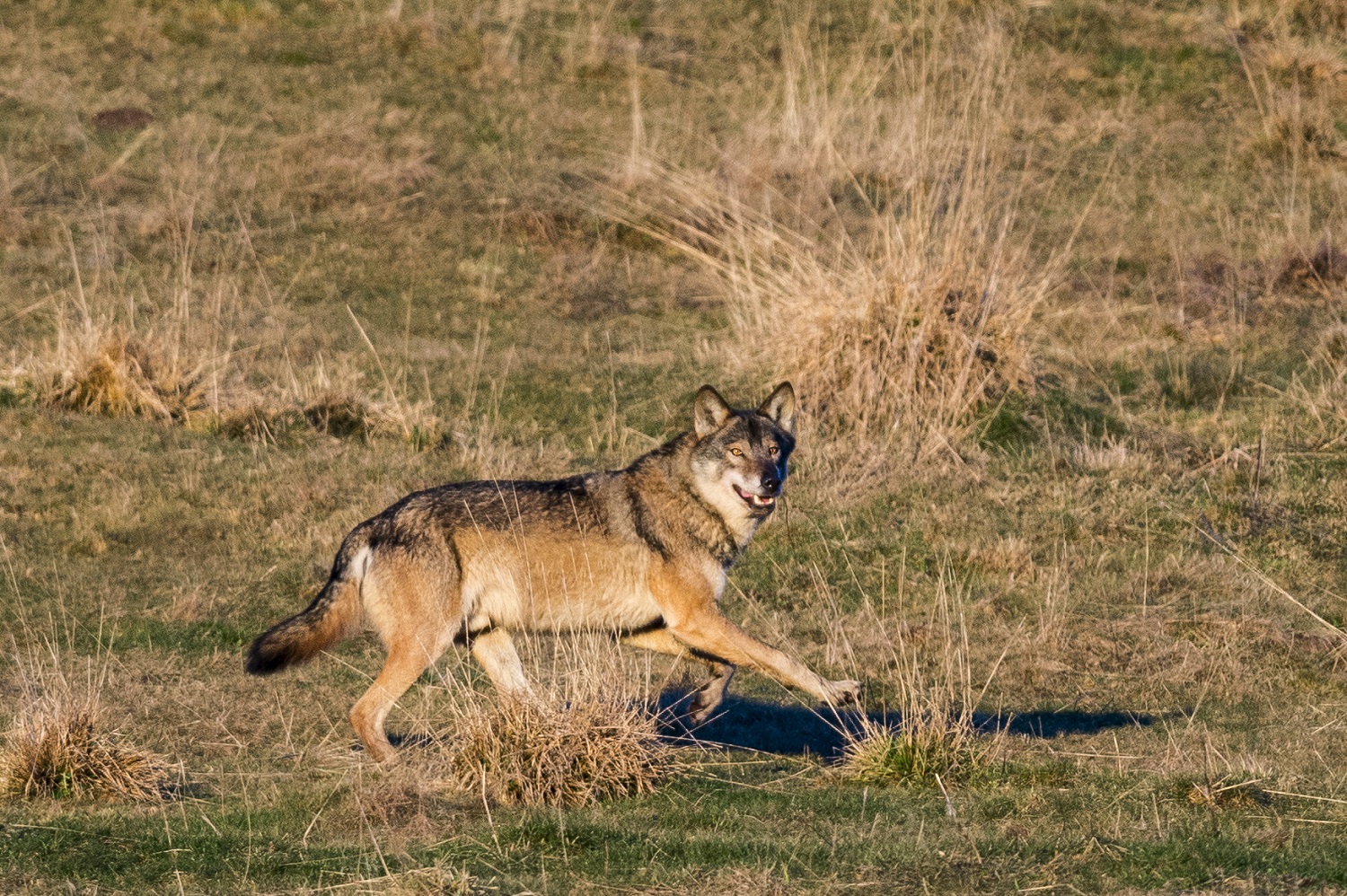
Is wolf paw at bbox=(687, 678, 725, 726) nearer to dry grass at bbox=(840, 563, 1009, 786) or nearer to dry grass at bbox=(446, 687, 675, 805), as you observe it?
dry grass at bbox=(840, 563, 1009, 786)

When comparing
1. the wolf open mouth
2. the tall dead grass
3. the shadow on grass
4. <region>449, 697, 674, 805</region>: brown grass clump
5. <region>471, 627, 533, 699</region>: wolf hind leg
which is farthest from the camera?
the tall dead grass

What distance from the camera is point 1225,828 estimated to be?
738 cm

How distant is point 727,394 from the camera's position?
16.3 m

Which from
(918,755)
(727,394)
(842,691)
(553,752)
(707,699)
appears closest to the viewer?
(553,752)

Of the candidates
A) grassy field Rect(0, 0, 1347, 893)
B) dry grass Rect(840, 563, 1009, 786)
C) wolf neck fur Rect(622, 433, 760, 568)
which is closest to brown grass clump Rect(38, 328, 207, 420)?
grassy field Rect(0, 0, 1347, 893)

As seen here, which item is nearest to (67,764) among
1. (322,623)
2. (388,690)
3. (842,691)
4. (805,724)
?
(322,623)

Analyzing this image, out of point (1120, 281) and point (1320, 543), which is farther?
point (1120, 281)

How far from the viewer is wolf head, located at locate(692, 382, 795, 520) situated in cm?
934

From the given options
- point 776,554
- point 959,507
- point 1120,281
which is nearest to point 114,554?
point 776,554

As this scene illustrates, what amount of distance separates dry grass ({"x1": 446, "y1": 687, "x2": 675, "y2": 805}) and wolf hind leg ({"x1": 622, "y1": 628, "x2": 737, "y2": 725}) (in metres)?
1.07

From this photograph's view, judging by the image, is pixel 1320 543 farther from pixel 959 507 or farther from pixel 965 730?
pixel 965 730

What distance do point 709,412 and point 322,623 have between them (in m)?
2.58

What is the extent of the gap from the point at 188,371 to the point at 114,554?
360 cm

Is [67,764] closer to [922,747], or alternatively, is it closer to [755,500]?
[755,500]
